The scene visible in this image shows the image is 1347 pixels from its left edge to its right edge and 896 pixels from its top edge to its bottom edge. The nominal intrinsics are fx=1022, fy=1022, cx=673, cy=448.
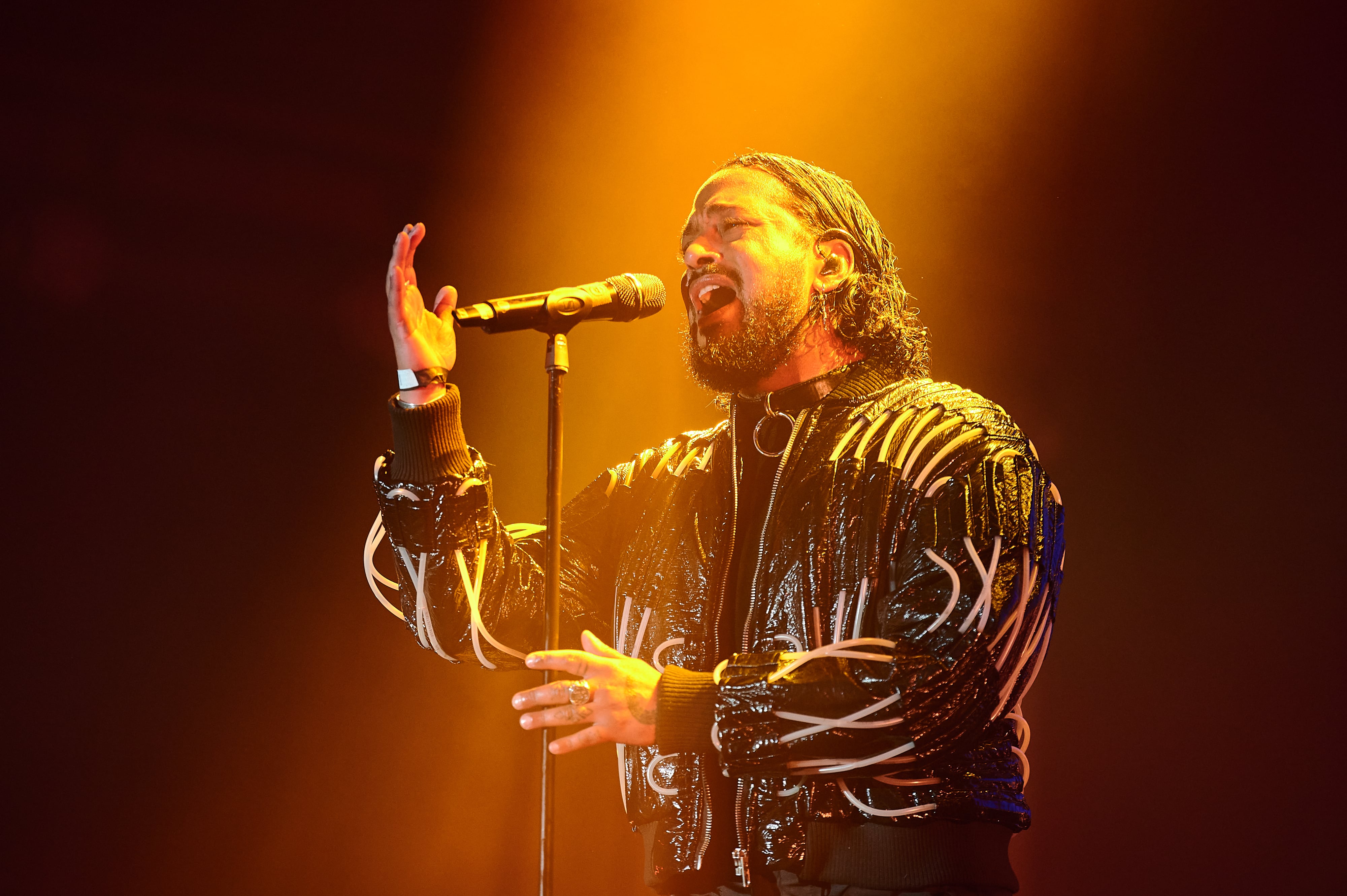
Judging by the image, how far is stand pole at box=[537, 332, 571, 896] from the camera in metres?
1.42

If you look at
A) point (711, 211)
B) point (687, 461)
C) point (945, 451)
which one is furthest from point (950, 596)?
point (711, 211)

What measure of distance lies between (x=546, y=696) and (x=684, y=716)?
0.67 feet

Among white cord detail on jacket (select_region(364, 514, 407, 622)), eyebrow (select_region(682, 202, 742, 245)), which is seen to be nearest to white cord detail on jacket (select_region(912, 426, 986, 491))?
eyebrow (select_region(682, 202, 742, 245))

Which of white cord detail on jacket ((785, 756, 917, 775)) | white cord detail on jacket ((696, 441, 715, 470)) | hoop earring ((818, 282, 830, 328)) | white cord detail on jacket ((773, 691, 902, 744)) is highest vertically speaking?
hoop earring ((818, 282, 830, 328))

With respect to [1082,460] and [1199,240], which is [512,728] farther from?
[1199,240]

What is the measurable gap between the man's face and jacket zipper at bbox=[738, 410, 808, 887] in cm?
22

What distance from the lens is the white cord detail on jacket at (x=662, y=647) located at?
1778mm

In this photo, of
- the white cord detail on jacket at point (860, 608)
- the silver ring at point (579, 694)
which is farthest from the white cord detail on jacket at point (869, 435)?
the silver ring at point (579, 694)

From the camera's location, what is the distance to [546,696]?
4.46 feet

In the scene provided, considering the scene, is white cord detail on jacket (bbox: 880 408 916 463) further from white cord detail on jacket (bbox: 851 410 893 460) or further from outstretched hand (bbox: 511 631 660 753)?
Answer: outstretched hand (bbox: 511 631 660 753)

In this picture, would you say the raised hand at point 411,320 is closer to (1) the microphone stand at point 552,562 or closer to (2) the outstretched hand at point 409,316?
(2) the outstretched hand at point 409,316

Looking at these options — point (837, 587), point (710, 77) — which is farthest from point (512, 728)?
point (710, 77)

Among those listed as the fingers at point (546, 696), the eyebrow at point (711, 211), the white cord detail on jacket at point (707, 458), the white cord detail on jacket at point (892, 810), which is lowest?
the white cord detail on jacket at point (892, 810)

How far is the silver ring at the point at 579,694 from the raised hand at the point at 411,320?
21.6 inches
